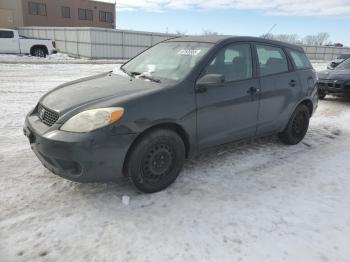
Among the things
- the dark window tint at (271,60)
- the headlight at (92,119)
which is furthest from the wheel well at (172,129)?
the dark window tint at (271,60)

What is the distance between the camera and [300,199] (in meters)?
3.76

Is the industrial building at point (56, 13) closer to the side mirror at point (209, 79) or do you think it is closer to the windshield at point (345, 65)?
the windshield at point (345, 65)

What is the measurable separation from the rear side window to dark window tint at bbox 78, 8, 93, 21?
49.3 meters

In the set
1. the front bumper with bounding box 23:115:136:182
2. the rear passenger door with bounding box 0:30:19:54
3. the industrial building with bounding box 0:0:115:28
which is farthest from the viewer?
the industrial building with bounding box 0:0:115:28

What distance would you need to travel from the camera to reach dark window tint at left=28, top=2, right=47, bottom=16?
148 feet

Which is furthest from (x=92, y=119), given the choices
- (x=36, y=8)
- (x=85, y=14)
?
(x=85, y=14)

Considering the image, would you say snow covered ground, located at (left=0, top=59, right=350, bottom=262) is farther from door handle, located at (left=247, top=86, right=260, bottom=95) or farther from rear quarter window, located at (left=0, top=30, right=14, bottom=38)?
rear quarter window, located at (left=0, top=30, right=14, bottom=38)

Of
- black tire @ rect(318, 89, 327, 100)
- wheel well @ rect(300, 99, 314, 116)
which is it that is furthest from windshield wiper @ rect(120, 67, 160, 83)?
black tire @ rect(318, 89, 327, 100)

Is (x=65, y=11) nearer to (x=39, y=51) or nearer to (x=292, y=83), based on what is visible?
(x=39, y=51)

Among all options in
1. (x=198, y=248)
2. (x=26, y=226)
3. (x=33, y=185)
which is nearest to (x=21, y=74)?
(x=33, y=185)

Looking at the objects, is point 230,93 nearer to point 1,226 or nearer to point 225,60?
point 225,60

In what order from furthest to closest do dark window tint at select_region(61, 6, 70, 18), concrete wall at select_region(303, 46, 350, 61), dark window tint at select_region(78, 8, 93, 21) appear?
dark window tint at select_region(78, 8, 93, 21) → dark window tint at select_region(61, 6, 70, 18) → concrete wall at select_region(303, 46, 350, 61)

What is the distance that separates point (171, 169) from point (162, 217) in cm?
66

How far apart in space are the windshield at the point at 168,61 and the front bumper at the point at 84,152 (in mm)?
1067
